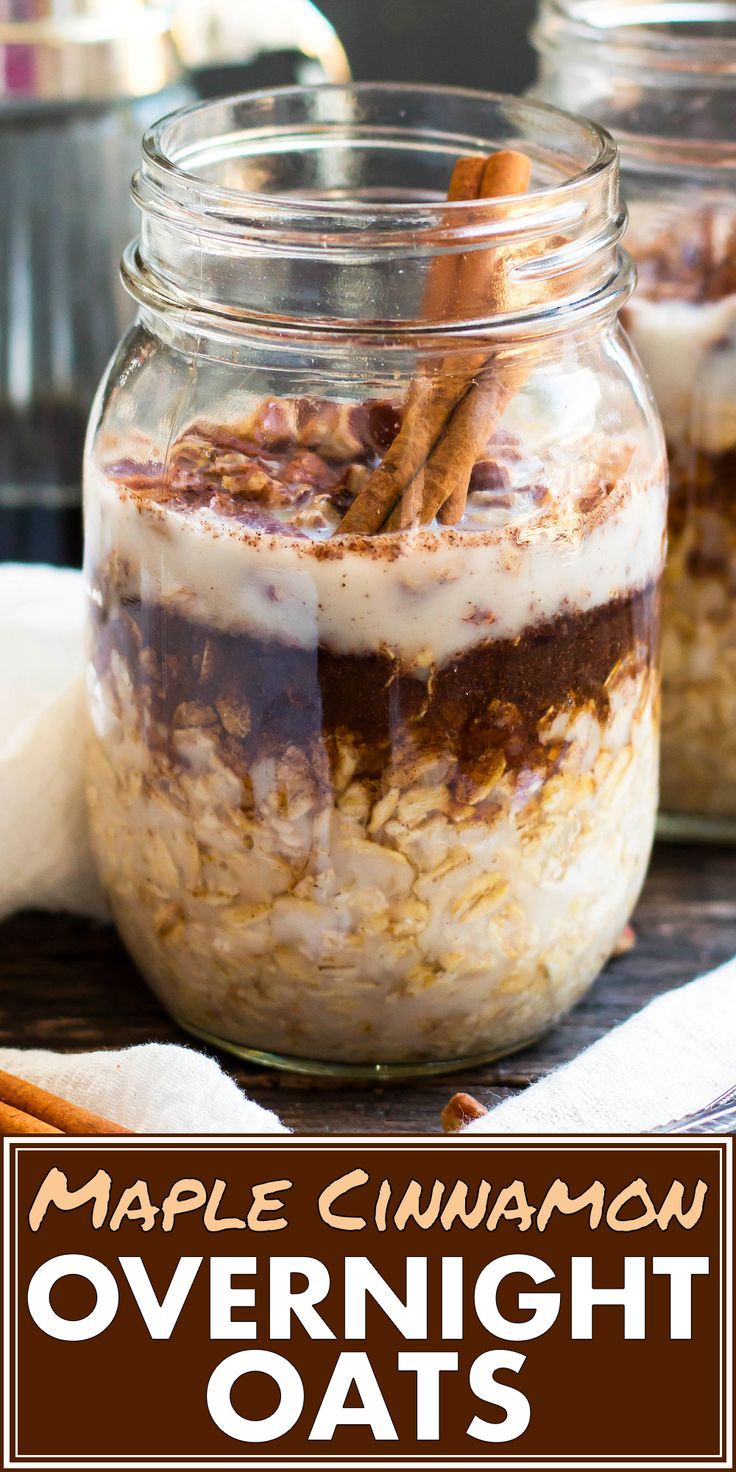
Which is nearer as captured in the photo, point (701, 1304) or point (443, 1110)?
point (701, 1304)

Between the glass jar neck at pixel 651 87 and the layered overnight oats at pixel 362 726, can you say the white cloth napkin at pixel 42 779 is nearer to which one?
the layered overnight oats at pixel 362 726

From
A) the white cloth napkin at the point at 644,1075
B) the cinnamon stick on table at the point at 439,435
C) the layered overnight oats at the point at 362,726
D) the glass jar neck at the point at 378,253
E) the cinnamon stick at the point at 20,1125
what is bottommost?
the white cloth napkin at the point at 644,1075

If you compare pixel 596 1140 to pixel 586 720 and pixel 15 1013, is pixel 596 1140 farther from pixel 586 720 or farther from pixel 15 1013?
pixel 15 1013

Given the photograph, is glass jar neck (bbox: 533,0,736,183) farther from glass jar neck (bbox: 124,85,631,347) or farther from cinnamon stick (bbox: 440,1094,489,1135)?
cinnamon stick (bbox: 440,1094,489,1135)

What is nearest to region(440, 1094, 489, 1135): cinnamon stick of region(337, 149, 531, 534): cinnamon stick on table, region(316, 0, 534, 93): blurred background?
region(337, 149, 531, 534): cinnamon stick on table

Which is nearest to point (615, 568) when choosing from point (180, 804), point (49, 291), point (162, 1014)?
point (180, 804)

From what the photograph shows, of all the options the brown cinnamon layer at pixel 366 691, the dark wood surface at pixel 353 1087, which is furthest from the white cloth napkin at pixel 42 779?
the brown cinnamon layer at pixel 366 691
